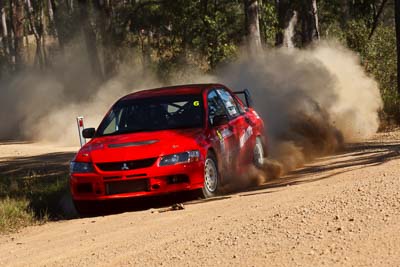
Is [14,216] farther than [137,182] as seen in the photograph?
Yes

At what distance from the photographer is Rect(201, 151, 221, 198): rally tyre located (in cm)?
1060

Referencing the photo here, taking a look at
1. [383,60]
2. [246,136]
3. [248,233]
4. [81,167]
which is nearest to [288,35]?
[383,60]

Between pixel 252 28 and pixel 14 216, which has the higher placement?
pixel 252 28

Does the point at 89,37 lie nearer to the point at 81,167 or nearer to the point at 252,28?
the point at 252,28

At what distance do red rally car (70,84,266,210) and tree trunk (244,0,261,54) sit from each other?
17.2 m

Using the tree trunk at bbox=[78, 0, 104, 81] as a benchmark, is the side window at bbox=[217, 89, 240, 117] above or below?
below

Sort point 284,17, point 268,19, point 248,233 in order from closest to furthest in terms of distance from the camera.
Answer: point 248,233 < point 284,17 < point 268,19

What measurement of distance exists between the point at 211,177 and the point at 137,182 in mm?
1120

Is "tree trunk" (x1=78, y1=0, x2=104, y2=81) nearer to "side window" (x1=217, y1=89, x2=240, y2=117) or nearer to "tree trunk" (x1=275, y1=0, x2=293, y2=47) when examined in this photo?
"tree trunk" (x1=275, y1=0, x2=293, y2=47)

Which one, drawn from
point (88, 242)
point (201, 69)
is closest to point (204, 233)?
point (88, 242)

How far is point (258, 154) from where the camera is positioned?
1275 cm

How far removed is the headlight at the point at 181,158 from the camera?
1031 cm

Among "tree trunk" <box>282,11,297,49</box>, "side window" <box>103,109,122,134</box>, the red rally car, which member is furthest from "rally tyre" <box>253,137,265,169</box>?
"tree trunk" <box>282,11,297,49</box>

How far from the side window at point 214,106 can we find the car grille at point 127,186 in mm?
1617
